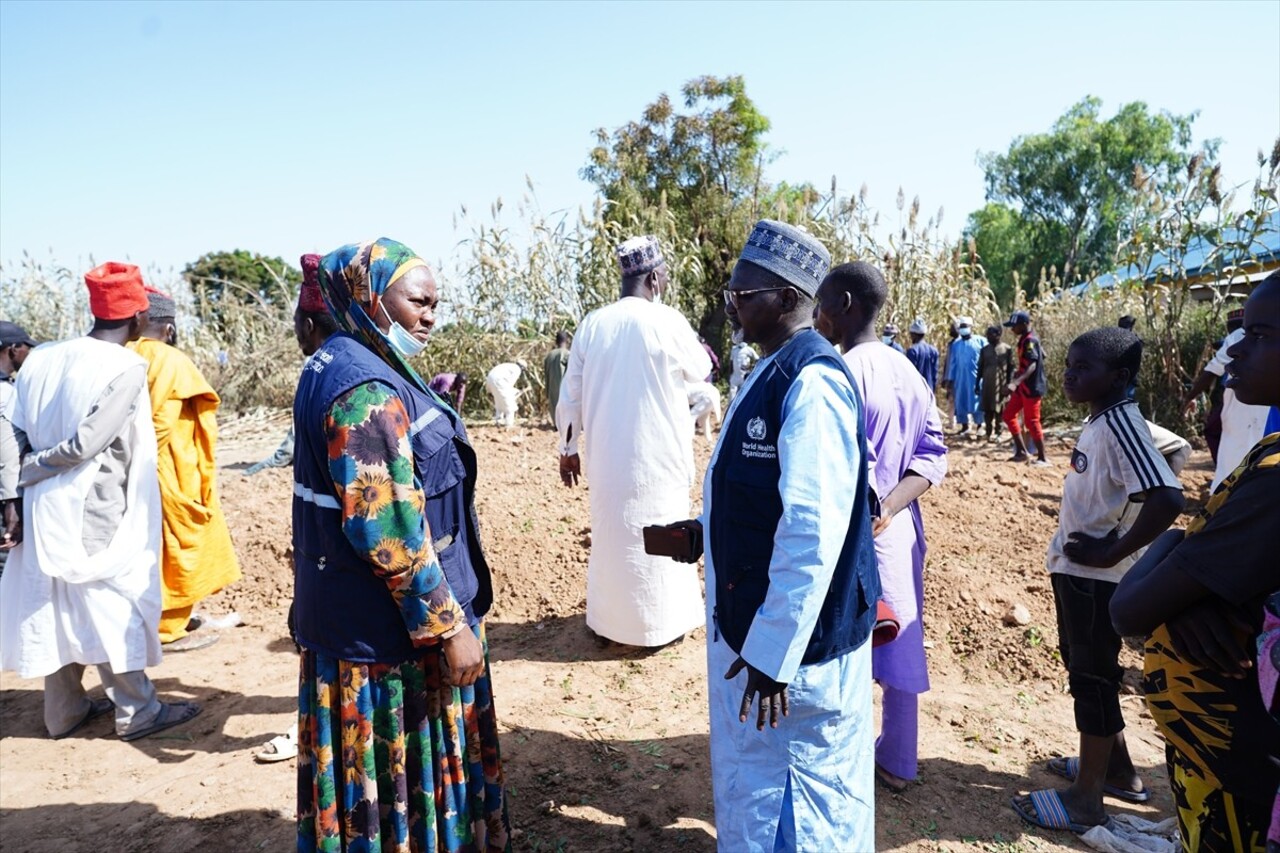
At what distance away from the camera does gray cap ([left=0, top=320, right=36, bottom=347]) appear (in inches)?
175

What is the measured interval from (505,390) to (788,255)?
872 cm

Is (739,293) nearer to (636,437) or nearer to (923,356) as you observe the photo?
(636,437)

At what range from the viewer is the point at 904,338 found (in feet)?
38.9

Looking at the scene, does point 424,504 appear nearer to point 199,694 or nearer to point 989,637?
point 199,694

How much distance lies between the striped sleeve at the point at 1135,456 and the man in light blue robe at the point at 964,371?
28.5ft

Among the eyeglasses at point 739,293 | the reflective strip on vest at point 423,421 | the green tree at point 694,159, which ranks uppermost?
the green tree at point 694,159

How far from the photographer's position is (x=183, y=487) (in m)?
4.09

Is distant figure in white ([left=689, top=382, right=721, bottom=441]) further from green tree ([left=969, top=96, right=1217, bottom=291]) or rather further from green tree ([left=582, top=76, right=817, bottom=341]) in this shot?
green tree ([left=969, top=96, right=1217, bottom=291])

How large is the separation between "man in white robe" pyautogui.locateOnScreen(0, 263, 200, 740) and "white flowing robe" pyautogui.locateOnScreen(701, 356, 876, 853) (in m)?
2.89

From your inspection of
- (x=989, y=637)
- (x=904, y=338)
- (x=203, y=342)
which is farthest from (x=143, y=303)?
(x=203, y=342)

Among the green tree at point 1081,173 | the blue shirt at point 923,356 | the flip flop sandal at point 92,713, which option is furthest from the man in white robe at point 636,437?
the green tree at point 1081,173

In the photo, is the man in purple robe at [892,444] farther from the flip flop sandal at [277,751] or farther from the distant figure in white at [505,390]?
the distant figure in white at [505,390]

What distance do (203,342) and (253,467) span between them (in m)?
Result: 6.35

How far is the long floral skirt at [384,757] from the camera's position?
6.41 ft
